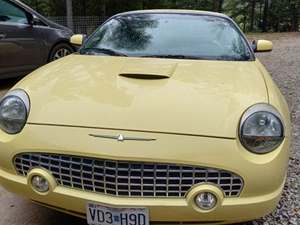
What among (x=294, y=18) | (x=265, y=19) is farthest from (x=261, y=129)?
(x=265, y=19)

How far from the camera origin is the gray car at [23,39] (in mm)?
6488

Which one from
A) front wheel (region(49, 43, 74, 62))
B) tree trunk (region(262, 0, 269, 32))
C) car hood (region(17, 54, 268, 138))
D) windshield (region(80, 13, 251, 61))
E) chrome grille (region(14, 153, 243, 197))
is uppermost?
windshield (region(80, 13, 251, 61))

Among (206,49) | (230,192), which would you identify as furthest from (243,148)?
(206,49)

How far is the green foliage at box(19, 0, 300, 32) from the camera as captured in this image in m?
16.1

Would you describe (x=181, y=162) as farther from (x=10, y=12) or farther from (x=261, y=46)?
(x=10, y=12)

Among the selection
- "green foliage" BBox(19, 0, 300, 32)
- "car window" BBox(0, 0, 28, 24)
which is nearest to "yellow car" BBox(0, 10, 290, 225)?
"car window" BBox(0, 0, 28, 24)

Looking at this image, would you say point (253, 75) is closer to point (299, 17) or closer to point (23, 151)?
point (23, 151)

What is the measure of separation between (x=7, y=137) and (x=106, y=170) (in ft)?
2.14

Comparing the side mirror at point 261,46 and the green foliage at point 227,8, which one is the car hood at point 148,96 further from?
the green foliage at point 227,8

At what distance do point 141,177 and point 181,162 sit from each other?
0.22 m

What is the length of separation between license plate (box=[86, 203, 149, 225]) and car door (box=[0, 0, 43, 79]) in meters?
4.56

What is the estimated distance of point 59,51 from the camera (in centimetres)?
748

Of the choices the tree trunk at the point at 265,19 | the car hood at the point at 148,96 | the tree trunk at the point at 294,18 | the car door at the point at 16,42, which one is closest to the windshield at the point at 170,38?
the car hood at the point at 148,96

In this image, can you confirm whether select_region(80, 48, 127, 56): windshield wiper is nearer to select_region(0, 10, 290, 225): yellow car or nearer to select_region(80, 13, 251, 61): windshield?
select_region(80, 13, 251, 61): windshield
